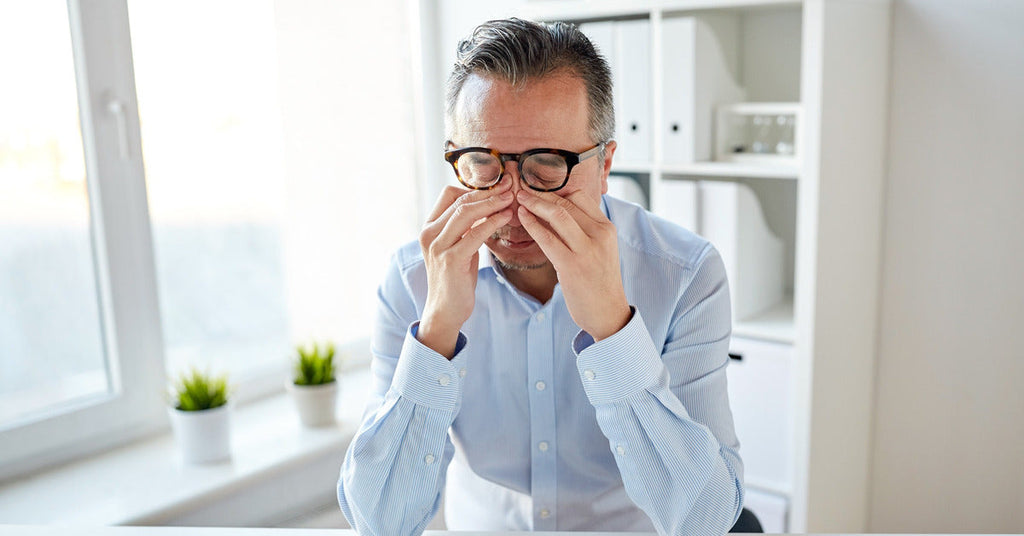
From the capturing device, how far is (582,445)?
150cm

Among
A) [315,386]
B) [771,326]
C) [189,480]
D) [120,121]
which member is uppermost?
[120,121]

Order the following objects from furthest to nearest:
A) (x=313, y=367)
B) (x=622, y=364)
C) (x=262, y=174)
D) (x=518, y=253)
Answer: (x=262, y=174) → (x=313, y=367) → (x=518, y=253) → (x=622, y=364)

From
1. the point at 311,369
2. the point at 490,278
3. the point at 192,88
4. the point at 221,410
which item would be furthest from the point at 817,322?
the point at 192,88

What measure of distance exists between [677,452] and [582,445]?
0.30m

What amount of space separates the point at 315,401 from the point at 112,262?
0.58 metres

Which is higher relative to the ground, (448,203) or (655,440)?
(448,203)

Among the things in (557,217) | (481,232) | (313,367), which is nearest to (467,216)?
(481,232)

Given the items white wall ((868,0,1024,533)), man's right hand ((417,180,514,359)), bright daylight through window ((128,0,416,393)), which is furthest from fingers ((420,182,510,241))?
white wall ((868,0,1024,533))

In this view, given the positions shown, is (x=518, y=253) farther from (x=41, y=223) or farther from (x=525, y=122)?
(x=41, y=223)

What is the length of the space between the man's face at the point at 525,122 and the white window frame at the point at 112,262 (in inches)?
41.8

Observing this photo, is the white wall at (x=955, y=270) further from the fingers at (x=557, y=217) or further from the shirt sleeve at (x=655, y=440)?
the fingers at (x=557, y=217)

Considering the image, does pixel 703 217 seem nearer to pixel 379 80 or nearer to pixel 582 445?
pixel 582 445

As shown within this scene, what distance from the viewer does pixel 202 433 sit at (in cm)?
200

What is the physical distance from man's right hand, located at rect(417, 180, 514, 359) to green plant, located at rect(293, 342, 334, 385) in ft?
3.26
